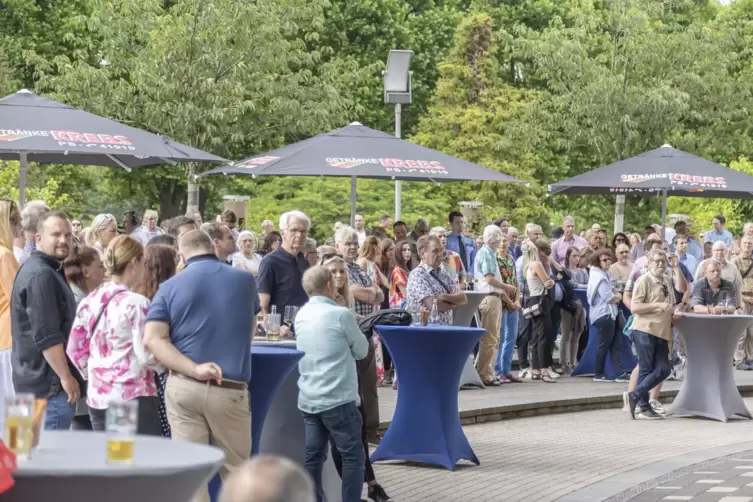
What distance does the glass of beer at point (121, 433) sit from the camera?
4.43 m

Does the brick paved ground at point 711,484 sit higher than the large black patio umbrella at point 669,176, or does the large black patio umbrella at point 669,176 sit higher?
the large black patio umbrella at point 669,176

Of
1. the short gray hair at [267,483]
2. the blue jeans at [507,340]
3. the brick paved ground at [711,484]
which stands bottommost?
the brick paved ground at [711,484]

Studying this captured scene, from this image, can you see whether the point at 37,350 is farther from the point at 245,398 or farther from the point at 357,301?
the point at 357,301

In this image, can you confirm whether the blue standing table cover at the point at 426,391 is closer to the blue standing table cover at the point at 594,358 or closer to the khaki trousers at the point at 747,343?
the blue standing table cover at the point at 594,358

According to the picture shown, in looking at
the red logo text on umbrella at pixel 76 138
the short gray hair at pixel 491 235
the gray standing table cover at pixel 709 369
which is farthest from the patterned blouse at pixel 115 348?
the short gray hair at pixel 491 235

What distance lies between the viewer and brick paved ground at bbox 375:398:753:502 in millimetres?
10320

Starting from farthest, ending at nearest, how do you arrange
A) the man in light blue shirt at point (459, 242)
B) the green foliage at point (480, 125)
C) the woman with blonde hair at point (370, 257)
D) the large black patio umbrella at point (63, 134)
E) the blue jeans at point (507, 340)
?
the green foliage at point (480, 125) → the man in light blue shirt at point (459, 242) → the blue jeans at point (507, 340) → the woman with blonde hair at point (370, 257) → the large black patio umbrella at point (63, 134)

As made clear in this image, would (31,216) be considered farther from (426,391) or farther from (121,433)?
(121,433)

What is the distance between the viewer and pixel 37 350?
7.32 m

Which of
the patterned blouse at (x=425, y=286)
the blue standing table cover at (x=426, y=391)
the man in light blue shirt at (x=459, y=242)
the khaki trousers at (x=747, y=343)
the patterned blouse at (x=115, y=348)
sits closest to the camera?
the patterned blouse at (x=115, y=348)

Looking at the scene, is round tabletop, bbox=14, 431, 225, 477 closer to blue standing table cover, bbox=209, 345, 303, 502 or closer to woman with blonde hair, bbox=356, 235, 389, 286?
blue standing table cover, bbox=209, 345, 303, 502

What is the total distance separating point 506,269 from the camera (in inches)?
673

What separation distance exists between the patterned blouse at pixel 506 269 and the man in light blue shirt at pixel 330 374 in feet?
28.7

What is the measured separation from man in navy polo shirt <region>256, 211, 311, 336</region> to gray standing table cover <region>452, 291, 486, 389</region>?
614 cm
